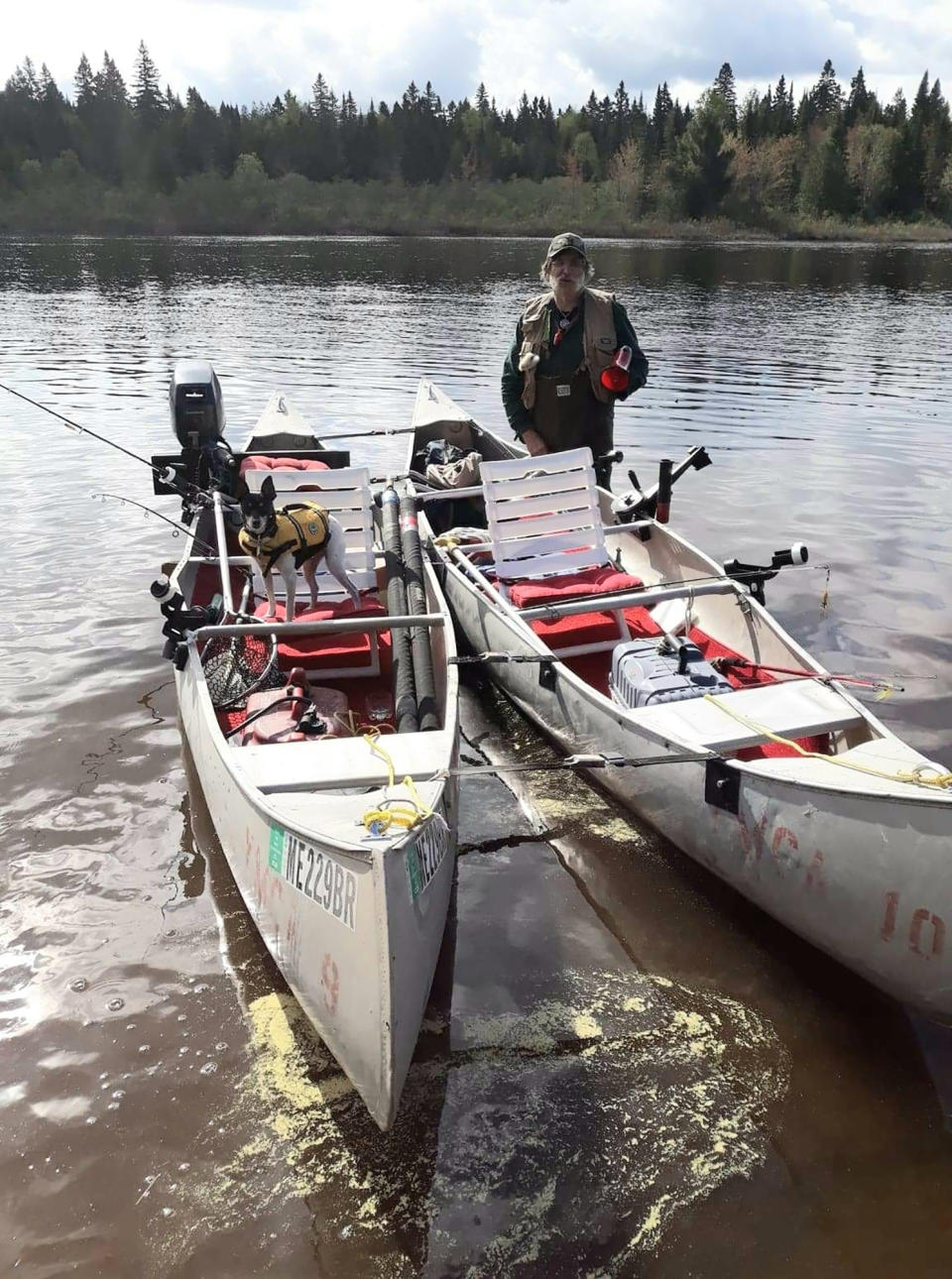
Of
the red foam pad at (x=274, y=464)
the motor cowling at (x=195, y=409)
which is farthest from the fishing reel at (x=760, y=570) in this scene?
the motor cowling at (x=195, y=409)

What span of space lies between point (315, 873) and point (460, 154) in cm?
13567

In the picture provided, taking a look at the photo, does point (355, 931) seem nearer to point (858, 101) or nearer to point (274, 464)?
point (274, 464)

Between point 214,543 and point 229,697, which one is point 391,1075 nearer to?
point 229,697

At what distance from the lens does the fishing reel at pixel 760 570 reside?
21.5 feet

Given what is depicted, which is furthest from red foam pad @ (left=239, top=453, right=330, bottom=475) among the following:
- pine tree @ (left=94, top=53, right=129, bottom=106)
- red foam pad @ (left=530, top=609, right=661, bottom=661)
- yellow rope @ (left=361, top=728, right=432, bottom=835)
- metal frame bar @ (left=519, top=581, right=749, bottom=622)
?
pine tree @ (left=94, top=53, right=129, bottom=106)

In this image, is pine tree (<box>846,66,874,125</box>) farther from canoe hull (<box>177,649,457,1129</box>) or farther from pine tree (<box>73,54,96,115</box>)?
canoe hull (<box>177,649,457,1129</box>)

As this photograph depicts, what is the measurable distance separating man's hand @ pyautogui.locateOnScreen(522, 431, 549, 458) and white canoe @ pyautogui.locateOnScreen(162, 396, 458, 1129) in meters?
3.83

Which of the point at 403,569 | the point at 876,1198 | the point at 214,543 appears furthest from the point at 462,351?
the point at 876,1198

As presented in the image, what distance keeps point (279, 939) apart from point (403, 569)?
370 cm

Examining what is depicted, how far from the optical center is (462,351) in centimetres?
2481

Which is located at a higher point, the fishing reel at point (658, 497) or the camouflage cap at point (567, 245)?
the camouflage cap at point (567, 245)

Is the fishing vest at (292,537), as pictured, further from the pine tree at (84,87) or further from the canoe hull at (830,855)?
the pine tree at (84,87)

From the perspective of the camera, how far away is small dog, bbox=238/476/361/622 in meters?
6.49

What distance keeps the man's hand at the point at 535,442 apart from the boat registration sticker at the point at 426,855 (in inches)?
211
